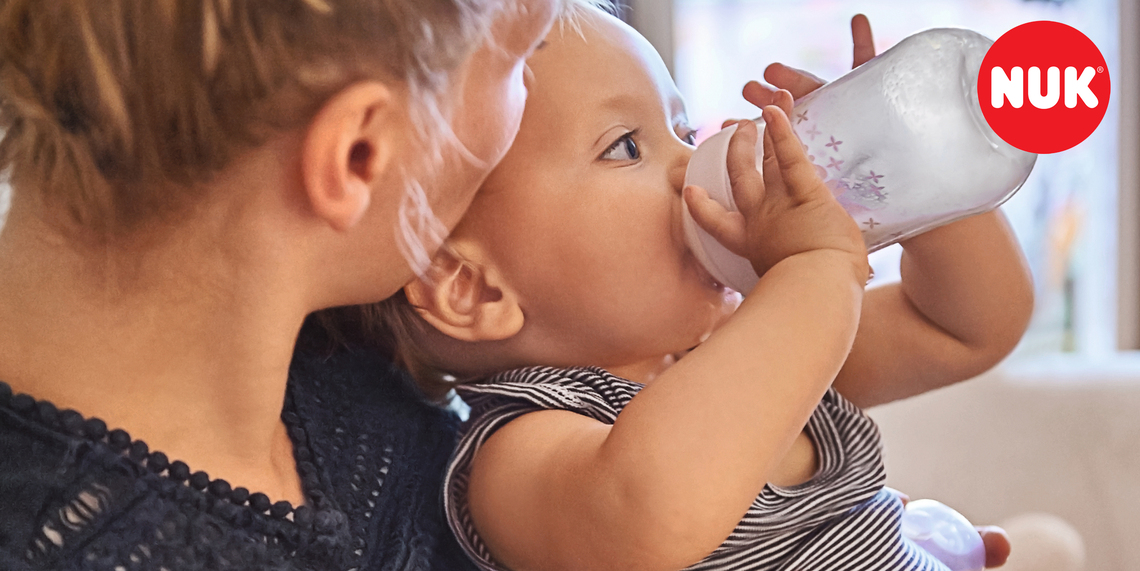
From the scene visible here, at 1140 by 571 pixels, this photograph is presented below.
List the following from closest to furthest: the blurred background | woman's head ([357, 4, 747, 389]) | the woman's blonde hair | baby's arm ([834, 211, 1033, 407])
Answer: the woman's blonde hair
woman's head ([357, 4, 747, 389])
baby's arm ([834, 211, 1033, 407])
the blurred background

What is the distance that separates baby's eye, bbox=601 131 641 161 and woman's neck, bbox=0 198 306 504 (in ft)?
1.00

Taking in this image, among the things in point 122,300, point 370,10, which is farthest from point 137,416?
point 370,10

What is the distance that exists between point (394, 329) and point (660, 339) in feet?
0.80

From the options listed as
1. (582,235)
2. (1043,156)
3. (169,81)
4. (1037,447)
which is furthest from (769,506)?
(1043,156)

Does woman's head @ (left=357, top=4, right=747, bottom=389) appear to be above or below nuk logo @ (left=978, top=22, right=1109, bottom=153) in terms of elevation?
below

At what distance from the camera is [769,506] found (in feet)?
2.56

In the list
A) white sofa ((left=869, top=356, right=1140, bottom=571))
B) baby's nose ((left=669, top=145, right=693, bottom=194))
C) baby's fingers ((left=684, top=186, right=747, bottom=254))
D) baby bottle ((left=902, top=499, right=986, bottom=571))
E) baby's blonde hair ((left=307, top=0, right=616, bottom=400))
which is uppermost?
baby's fingers ((left=684, top=186, right=747, bottom=254))

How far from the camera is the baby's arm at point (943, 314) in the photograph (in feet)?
2.99

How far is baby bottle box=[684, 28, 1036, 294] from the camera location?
2.36 feet

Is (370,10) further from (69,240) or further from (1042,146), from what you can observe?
(1042,146)

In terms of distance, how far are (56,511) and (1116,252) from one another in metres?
2.31

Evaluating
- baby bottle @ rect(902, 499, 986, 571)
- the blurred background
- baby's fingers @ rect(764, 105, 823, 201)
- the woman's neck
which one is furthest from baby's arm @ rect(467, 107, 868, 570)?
the blurred background

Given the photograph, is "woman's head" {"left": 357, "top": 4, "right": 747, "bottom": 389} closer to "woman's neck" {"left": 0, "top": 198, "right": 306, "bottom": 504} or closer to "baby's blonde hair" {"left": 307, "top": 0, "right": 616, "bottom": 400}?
"baby's blonde hair" {"left": 307, "top": 0, "right": 616, "bottom": 400}

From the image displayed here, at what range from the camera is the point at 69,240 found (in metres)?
0.56
